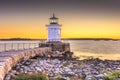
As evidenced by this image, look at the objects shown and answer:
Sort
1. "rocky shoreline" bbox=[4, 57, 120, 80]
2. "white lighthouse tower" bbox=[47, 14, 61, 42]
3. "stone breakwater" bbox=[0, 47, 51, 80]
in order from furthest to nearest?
"white lighthouse tower" bbox=[47, 14, 61, 42] < "rocky shoreline" bbox=[4, 57, 120, 80] < "stone breakwater" bbox=[0, 47, 51, 80]

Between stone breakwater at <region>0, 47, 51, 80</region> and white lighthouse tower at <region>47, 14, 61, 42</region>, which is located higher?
white lighthouse tower at <region>47, 14, 61, 42</region>

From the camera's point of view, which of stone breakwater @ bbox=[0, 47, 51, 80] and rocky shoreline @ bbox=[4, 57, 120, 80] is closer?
stone breakwater @ bbox=[0, 47, 51, 80]

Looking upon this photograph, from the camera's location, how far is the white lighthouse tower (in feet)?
151

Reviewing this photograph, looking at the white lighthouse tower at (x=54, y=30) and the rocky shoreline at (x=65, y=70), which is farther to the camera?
the white lighthouse tower at (x=54, y=30)

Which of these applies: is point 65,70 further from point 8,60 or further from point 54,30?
point 54,30

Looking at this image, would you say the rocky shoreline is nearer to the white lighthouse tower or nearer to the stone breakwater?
the stone breakwater

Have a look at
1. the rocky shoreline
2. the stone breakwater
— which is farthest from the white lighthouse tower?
the rocky shoreline

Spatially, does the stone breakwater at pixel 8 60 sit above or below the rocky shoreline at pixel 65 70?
above

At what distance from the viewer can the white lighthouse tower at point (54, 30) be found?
151ft

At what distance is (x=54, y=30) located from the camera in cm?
4622

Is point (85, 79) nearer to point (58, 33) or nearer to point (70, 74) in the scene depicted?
point (70, 74)

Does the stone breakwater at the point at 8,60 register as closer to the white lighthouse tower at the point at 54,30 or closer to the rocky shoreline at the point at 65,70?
the rocky shoreline at the point at 65,70

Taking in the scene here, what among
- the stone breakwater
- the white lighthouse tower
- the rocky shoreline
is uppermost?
the white lighthouse tower

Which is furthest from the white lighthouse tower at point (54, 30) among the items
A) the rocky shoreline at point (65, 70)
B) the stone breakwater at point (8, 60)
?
the rocky shoreline at point (65, 70)
